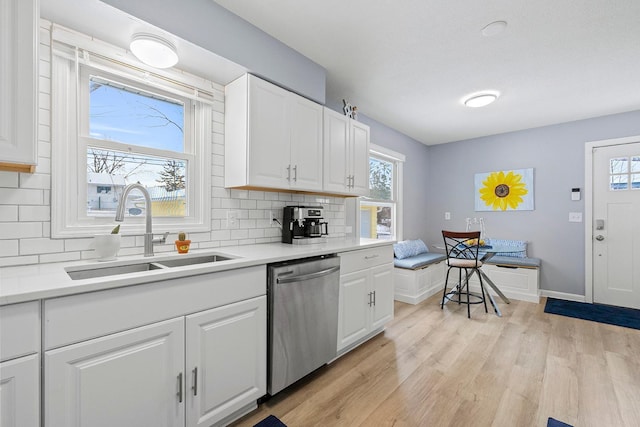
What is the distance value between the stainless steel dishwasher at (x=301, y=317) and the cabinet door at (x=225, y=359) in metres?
0.08

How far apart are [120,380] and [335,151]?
2.23 meters

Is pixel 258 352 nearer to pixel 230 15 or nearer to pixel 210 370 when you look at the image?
pixel 210 370

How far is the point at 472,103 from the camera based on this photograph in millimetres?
3293

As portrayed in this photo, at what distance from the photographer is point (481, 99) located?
3189mm

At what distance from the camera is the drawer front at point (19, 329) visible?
37.2 inches

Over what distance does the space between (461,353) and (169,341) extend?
229 centimetres

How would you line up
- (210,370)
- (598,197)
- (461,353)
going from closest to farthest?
(210,370) < (461,353) < (598,197)

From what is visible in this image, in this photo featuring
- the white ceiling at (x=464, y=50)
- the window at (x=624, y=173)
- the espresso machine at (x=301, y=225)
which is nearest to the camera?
the white ceiling at (x=464, y=50)

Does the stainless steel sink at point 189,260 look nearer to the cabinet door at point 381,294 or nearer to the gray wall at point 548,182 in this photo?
the cabinet door at point 381,294

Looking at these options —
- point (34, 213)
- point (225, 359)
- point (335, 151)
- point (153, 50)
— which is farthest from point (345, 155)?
point (34, 213)

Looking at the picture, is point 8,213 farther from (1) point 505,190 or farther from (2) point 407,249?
(1) point 505,190

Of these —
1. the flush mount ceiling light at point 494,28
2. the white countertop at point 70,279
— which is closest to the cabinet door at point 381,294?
the white countertop at point 70,279

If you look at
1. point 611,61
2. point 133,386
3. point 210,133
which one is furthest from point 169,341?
point 611,61

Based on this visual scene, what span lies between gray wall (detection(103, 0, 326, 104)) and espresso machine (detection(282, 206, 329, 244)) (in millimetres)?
984
